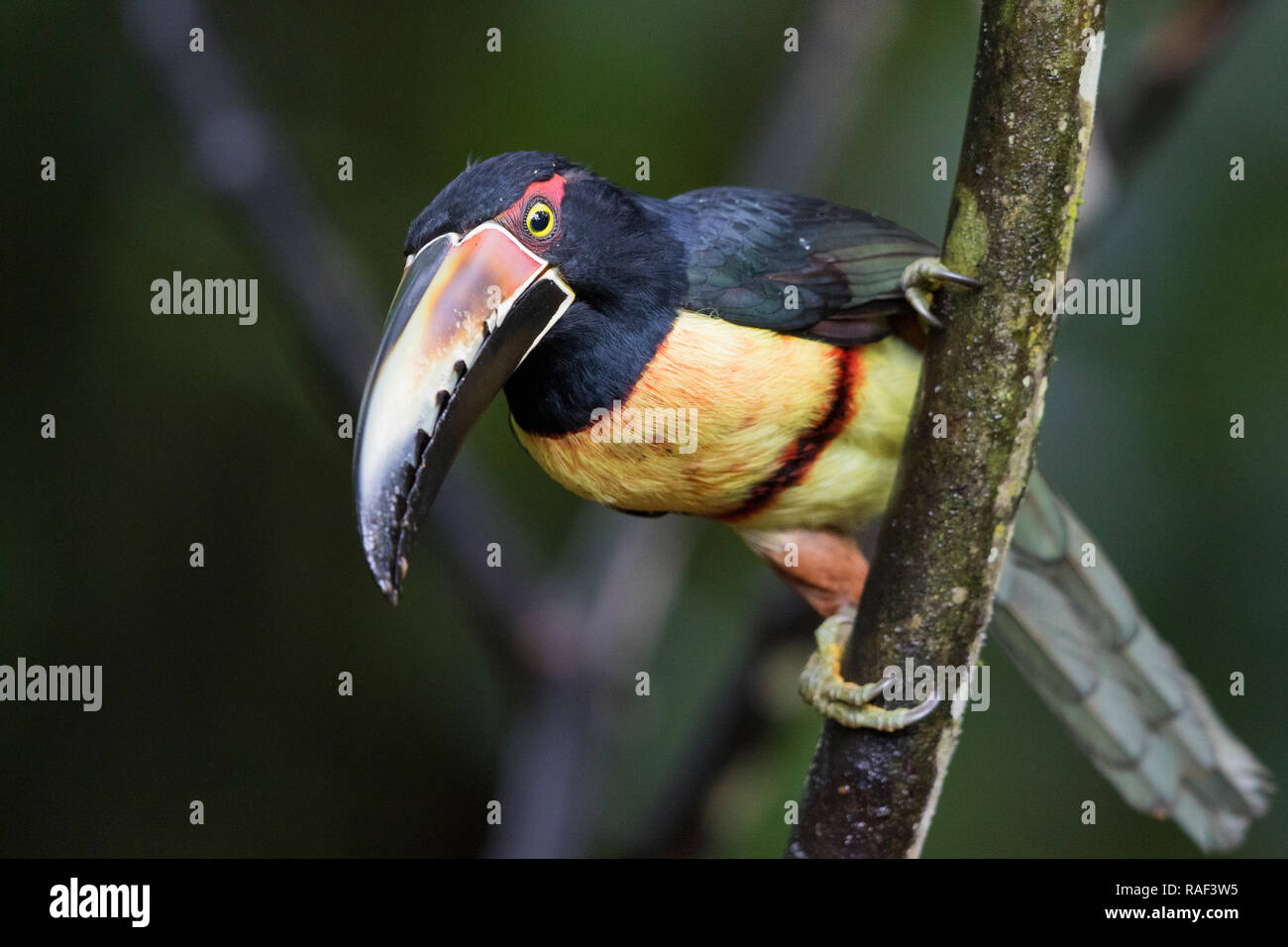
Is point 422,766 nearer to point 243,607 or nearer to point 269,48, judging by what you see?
point 243,607

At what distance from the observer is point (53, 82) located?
3793 millimetres

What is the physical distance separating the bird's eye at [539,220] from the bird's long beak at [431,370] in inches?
1.4

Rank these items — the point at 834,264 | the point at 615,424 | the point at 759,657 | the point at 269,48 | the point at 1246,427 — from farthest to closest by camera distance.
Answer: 1. the point at 269,48
2. the point at 1246,427
3. the point at 759,657
4. the point at 834,264
5. the point at 615,424

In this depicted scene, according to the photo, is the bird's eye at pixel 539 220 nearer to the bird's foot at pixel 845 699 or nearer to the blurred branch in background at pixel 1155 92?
the bird's foot at pixel 845 699

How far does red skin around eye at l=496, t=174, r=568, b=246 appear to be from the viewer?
6.06ft

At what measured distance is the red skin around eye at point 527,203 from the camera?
185 cm

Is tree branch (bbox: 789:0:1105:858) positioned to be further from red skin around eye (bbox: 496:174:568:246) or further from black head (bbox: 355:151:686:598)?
red skin around eye (bbox: 496:174:568:246)

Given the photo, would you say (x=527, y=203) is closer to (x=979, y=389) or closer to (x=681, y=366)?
(x=681, y=366)

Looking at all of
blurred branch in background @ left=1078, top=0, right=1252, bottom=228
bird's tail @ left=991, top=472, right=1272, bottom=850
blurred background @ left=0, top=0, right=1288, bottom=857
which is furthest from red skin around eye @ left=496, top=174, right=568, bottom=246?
blurred branch in background @ left=1078, top=0, right=1252, bottom=228

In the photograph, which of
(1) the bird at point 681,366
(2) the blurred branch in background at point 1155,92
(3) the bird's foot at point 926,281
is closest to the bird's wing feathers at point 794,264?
(1) the bird at point 681,366

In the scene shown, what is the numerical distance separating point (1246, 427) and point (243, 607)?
308 centimetres

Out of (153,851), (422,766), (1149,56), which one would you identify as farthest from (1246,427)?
(153,851)

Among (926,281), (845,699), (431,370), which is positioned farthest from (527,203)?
(845,699)

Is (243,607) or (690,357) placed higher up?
(690,357)
